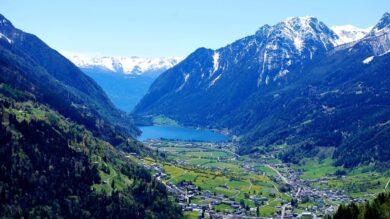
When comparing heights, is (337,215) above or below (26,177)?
below

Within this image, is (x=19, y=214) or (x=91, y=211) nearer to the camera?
(x=19, y=214)

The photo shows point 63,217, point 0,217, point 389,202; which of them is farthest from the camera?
point 63,217

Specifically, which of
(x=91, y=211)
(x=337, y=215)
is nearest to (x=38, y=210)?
(x=91, y=211)

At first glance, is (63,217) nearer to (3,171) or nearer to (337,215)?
(3,171)

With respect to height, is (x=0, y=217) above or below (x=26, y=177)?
below

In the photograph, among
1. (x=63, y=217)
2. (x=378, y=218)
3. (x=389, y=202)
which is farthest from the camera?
(x=63, y=217)

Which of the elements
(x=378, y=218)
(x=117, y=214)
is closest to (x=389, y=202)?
(x=378, y=218)

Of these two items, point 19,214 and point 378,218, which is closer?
point 378,218

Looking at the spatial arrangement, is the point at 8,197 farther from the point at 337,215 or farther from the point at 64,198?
the point at 337,215

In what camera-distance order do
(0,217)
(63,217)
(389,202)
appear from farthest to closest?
(63,217) → (0,217) → (389,202)
